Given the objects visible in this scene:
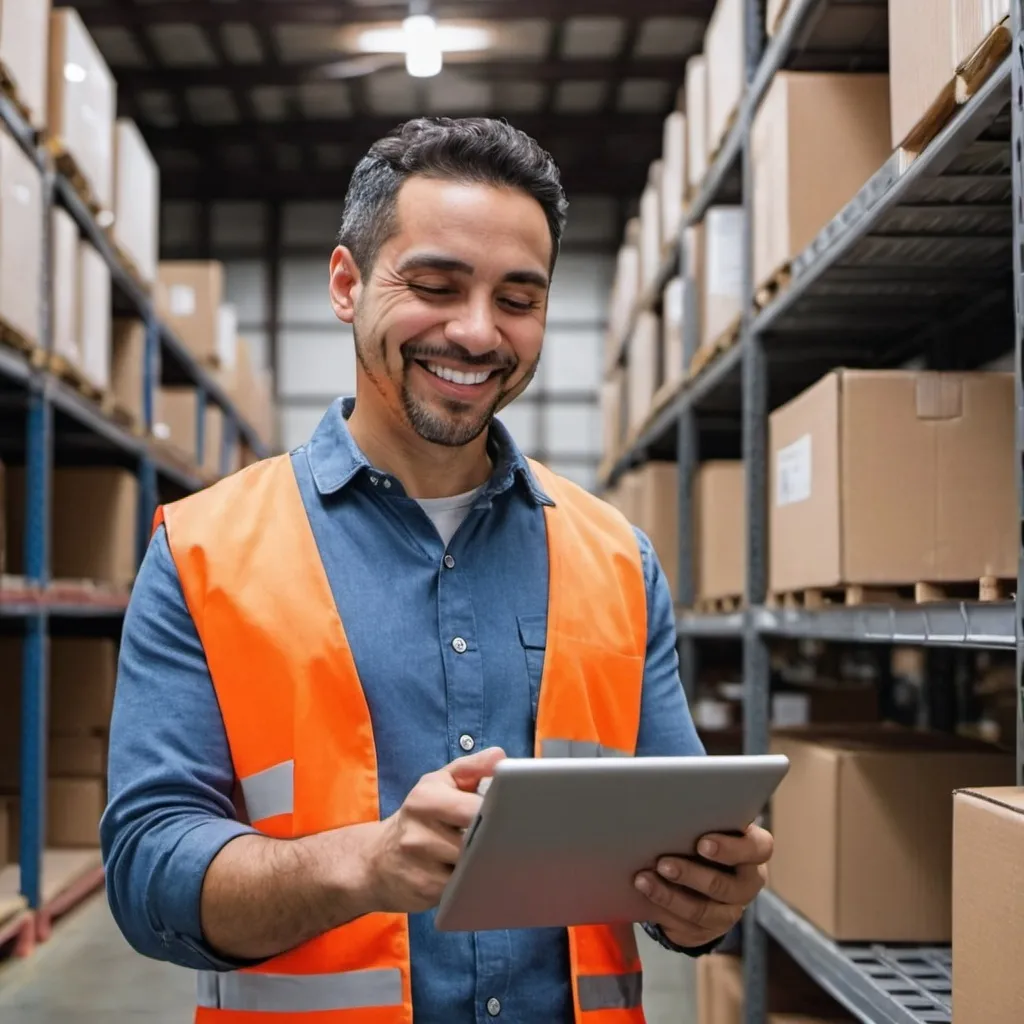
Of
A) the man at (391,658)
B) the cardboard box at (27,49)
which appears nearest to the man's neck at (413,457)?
the man at (391,658)

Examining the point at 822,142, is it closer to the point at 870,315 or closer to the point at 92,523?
the point at 870,315

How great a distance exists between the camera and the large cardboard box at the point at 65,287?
495 centimetres

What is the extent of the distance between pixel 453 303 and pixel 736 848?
3.12 ft

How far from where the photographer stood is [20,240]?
4.43 meters

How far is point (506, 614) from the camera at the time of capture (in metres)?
2.04

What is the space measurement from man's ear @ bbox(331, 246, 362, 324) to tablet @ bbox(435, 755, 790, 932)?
39.5 inches

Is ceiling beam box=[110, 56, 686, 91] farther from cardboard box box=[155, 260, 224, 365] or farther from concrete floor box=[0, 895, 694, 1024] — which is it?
concrete floor box=[0, 895, 694, 1024]

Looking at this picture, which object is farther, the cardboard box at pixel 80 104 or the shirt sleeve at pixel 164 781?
the cardboard box at pixel 80 104

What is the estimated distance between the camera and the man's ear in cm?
212

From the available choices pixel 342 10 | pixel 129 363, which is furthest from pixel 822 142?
pixel 342 10

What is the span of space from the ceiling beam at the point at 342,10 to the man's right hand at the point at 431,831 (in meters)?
9.25

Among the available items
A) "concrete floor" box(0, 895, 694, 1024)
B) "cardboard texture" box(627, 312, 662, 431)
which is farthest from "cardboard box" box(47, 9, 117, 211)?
"concrete floor" box(0, 895, 694, 1024)

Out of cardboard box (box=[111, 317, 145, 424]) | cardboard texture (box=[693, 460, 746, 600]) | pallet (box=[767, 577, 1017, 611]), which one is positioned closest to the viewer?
pallet (box=[767, 577, 1017, 611])

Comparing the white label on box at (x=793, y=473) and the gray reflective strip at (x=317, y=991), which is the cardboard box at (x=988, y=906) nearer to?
the gray reflective strip at (x=317, y=991)
